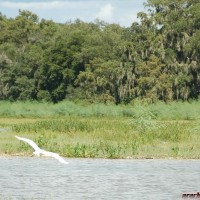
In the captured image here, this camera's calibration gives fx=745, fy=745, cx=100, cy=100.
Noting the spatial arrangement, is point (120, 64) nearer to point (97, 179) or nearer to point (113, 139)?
point (113, 139)

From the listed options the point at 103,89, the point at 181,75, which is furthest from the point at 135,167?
the point at 103,89

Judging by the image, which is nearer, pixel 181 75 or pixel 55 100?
pixel 181 75

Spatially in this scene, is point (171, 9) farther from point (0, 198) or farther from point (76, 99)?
point (0, 198)

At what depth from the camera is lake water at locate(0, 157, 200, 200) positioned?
60.4 ft

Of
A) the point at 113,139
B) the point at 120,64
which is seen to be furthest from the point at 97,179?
the point at 120,64

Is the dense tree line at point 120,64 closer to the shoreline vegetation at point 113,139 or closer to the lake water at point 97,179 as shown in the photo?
the shoreline vegetation at point 113,139

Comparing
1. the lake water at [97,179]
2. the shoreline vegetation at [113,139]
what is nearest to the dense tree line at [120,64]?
the shoreline vegetation at [113,139]

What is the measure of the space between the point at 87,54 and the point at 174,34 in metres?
9.14

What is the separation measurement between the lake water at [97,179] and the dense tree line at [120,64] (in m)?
36.7

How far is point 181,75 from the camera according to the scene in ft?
205

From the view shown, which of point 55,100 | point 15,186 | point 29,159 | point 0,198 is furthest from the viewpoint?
point 55,100

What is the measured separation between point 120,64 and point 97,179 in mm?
44678

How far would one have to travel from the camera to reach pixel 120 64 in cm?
6556

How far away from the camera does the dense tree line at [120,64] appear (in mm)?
63156
